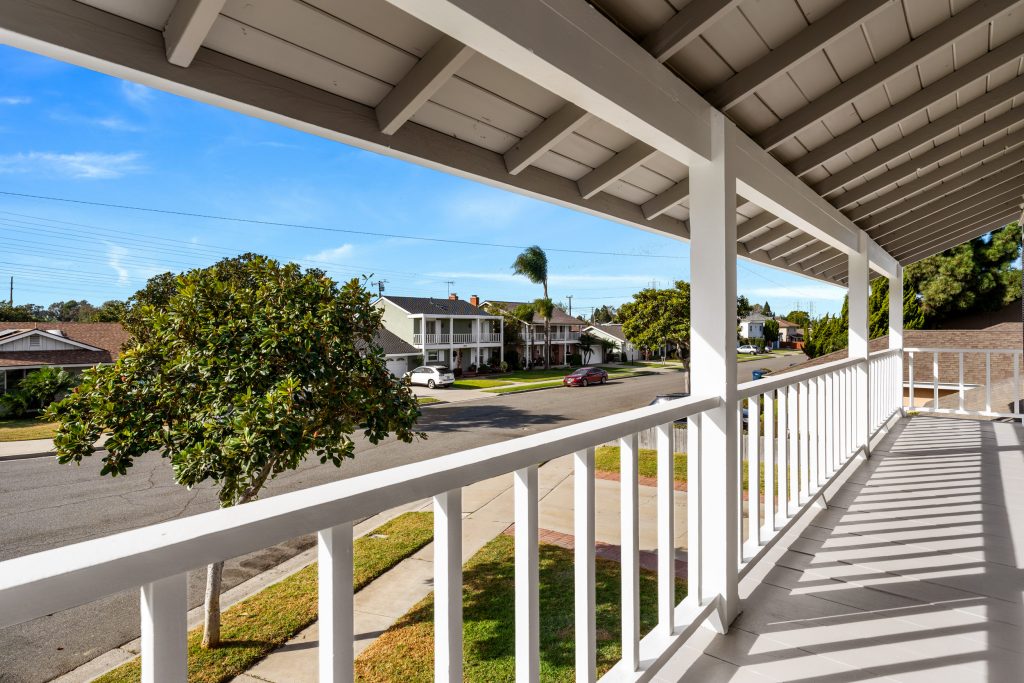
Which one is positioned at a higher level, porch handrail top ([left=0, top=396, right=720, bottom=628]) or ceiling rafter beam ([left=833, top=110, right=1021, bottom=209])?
ceiling rafter beam ([left=833, top=110, right=1021, bottom=209])

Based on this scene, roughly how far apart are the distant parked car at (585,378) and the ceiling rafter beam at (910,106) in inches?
605

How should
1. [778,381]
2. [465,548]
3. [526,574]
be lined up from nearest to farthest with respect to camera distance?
[526,574], [778,381], [465,548]

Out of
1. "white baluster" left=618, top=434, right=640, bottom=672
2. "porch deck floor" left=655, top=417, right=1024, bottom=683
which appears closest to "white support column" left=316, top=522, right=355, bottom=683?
"white baluster" left=618, top=434, right=640, bottom=672

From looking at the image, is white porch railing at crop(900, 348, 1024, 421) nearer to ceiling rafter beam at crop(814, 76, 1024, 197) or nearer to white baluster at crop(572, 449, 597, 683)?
ceiling rafter beam at crop(814, 76, 1024, 197)

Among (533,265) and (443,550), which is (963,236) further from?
(533,265)

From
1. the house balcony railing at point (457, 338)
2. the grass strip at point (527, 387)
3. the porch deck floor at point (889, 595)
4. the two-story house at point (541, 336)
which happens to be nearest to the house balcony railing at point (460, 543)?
the porch deck floor at point (889, 595)

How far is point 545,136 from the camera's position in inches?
71.3

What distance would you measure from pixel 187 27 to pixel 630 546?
1408mm

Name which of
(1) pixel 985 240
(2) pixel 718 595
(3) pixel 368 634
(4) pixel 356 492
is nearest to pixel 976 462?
(2) pixel 718 595

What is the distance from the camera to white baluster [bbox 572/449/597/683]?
1104 millimetres

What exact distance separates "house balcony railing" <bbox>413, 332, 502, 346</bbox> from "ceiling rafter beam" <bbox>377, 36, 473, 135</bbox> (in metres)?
9.19

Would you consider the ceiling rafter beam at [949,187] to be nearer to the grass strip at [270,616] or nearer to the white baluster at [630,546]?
the white baluster at [630,546]

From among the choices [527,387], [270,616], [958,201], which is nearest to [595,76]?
[270,616]

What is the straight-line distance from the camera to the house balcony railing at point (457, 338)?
1221 centimetres
